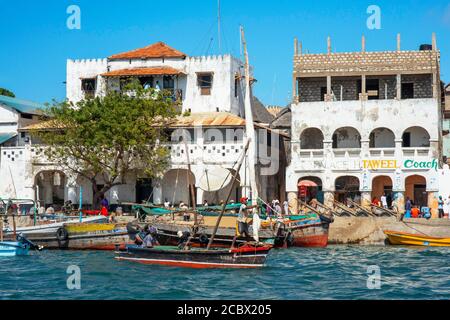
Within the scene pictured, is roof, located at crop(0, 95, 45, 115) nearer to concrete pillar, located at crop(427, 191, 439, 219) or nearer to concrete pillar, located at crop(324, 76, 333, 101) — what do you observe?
concrete pillar, located at crop(324, 76, 333, 101)

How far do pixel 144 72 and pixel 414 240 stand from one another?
64.8 ft

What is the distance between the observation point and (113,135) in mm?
45031

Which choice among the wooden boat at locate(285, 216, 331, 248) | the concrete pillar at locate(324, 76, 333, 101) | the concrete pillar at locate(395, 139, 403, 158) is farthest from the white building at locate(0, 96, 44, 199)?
the concrete pillar at locate(395, 139, 403, 158)

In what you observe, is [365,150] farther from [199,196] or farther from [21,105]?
[21,105]

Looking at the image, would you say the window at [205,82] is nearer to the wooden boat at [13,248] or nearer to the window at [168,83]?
the window at [168,83]

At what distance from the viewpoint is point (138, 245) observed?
32500 millimetres

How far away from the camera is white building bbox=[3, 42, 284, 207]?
47.1 m

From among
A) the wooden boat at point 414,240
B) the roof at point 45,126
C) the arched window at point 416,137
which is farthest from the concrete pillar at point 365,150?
the roof at point 45,126

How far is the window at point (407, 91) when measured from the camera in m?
49.8

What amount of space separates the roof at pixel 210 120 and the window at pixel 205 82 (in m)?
1.54

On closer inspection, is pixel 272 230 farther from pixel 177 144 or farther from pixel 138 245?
pixel 177 144

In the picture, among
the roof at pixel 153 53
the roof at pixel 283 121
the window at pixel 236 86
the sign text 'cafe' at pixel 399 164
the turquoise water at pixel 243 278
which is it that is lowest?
the turquoise water at pixel 243 278

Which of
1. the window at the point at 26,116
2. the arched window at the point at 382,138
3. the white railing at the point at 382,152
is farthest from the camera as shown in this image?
the window at the point at 26,116

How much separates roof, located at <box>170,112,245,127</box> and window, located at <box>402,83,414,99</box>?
10.7m
